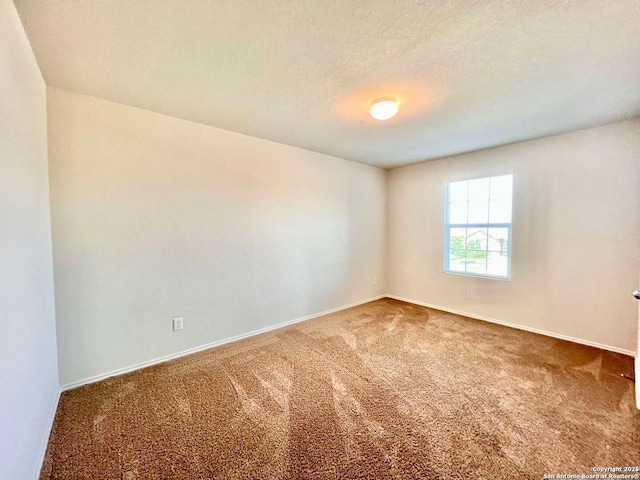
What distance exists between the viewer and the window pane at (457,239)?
12.7 feet

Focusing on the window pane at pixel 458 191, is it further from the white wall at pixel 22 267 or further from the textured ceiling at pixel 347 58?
the white wall at pixel 22 267

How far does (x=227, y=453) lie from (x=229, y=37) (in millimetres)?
2332

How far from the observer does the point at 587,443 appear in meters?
1.54

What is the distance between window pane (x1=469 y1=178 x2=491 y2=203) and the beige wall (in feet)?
0.38

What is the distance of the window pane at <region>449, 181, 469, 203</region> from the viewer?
3.86 metres

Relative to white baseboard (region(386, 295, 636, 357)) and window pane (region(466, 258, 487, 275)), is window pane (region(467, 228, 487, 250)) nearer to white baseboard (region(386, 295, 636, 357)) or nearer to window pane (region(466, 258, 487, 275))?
window pane (region(466, 258, 487, 275))

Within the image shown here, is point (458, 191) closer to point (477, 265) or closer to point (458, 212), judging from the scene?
point (458, 212)

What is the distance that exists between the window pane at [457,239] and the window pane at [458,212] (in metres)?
0.14

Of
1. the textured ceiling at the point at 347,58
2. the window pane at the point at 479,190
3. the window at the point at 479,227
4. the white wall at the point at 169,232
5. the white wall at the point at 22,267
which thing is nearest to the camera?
the white wall at the point at 22,267

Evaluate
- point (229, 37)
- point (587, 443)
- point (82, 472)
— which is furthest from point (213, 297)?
point (587, 443)

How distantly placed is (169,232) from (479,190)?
3898 mm

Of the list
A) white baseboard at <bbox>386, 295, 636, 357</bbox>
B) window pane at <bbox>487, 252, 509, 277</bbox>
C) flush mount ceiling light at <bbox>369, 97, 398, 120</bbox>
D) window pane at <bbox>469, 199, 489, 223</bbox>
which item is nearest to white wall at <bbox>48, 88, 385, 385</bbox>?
flush mount ceiling light at <bbox>369, 97, 398, 120</bbox>

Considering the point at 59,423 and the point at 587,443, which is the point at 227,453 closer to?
the point at 59,423


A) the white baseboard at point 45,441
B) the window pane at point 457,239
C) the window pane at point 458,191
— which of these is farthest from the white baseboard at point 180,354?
the window pane at point 458,191
